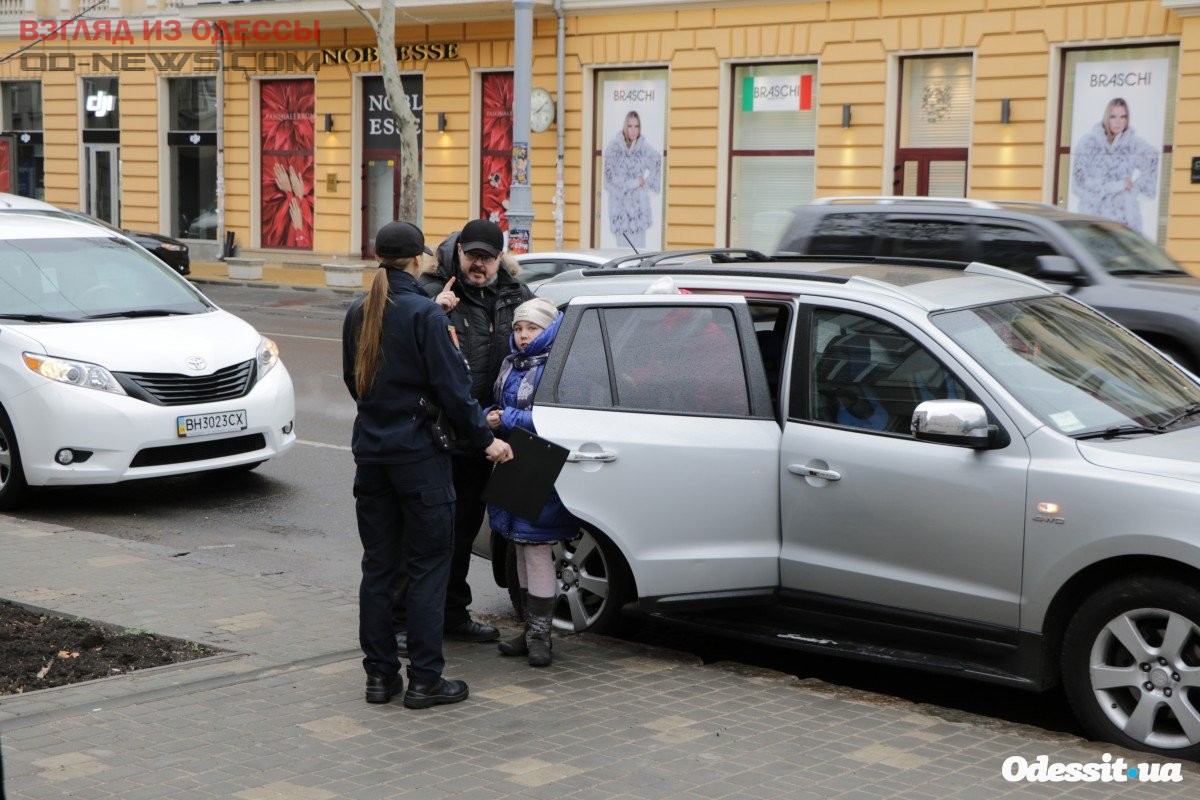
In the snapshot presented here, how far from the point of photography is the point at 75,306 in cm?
1016

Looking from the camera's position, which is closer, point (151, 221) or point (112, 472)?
point (112, 472)

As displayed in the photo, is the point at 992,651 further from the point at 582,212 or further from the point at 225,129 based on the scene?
the point at 225,129

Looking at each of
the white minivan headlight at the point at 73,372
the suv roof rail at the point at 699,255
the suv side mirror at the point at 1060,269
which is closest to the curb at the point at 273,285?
the suv side mirror at the point at 1060,269

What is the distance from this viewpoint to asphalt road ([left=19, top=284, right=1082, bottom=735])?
21.0 ft

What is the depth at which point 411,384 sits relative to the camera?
571 centimetres

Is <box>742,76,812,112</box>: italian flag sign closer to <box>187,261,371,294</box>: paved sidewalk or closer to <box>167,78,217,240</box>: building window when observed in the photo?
<box>187,261,371,294</box>: paved sidewalk

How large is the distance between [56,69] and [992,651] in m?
36.2

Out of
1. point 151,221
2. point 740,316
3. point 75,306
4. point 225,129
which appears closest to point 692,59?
point 225,129

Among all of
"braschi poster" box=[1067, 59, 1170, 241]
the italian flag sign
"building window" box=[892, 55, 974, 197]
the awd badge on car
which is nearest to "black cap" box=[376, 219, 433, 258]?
the awd badge on car

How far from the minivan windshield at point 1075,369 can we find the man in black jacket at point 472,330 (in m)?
1.86

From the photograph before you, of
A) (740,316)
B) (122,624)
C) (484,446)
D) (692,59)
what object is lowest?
(122,624)

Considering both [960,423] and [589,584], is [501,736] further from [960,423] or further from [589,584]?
[960,423]

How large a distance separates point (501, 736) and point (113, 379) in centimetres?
506

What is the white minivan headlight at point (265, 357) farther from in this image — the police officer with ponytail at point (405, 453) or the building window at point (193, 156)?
the building window at point (193, 156)
